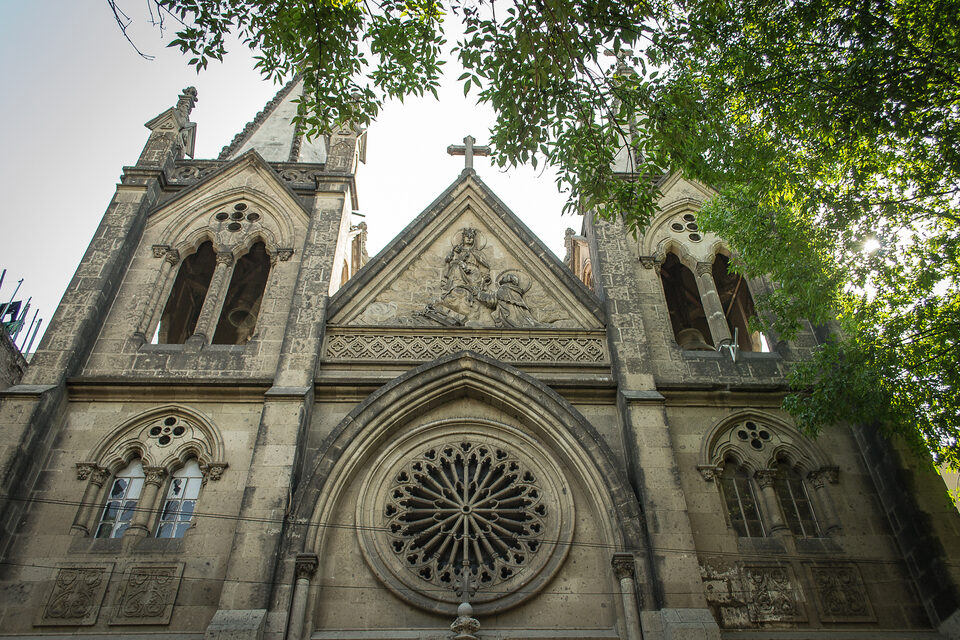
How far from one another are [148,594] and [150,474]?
1.87 metres

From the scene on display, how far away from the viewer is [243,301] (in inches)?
664

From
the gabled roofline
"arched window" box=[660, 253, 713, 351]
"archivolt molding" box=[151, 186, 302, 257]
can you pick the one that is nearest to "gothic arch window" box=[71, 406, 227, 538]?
"archivolt molding" box=[151, 186, 302, 257]

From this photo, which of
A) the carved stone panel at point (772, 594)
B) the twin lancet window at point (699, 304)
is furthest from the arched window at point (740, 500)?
the twin lancet window at point (699, 304)

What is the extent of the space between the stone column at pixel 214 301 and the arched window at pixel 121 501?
2.52 meters

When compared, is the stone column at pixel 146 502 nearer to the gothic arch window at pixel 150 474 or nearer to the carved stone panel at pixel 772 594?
the gothic arch window at pixel 150 474

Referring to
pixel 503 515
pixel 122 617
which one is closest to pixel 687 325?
pixel 503 515

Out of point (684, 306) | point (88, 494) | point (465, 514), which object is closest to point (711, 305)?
point (684, 306)

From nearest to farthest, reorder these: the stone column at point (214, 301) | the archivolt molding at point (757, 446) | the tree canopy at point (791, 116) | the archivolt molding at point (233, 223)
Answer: the tree canopy at point (791, 116), the archivolt molding at point (757, 446), the stone column at point (214, 301), the archivolt molding at point (233, 223)

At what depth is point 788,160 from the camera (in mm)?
10367

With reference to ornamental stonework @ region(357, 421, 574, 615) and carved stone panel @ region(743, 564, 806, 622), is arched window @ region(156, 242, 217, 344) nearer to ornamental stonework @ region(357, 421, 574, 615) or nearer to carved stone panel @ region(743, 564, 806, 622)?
ornamental stonework @ region(357, 421, 574, 615)

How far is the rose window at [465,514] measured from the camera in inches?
393

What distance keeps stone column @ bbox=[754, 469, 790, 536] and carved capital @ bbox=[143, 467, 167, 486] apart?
884cm

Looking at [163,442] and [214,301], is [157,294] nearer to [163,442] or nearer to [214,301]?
[214,301]

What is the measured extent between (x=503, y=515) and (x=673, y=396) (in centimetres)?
345
